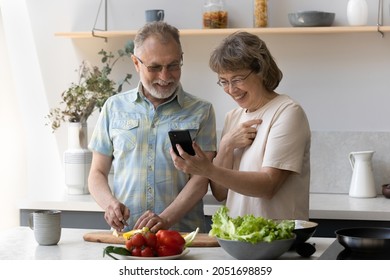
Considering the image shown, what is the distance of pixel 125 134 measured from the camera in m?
3.30

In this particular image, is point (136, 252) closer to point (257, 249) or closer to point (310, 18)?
point (257, 249)

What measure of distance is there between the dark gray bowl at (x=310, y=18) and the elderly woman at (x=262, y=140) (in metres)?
1.36

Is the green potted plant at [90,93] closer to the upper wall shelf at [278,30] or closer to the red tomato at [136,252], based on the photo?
the upper wall shelf at [278,30]

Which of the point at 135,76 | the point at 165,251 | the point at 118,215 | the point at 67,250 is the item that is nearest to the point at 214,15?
the point at 135,76

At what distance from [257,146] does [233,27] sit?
5.84 ft

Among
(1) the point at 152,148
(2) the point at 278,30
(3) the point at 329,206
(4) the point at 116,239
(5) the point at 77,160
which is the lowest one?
(3) the point at 329,206

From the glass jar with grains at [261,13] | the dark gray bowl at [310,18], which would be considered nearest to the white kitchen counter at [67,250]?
the dark gray bowl at [310,18]

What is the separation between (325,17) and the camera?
14.3 ft

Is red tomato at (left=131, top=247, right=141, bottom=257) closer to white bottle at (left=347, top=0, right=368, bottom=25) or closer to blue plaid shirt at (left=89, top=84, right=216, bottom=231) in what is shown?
blue plaid shirt at (left=89, top=84, right=216, bottom=231)

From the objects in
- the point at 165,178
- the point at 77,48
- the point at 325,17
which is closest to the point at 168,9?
the point at 77,48

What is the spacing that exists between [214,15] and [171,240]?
2210 mm
